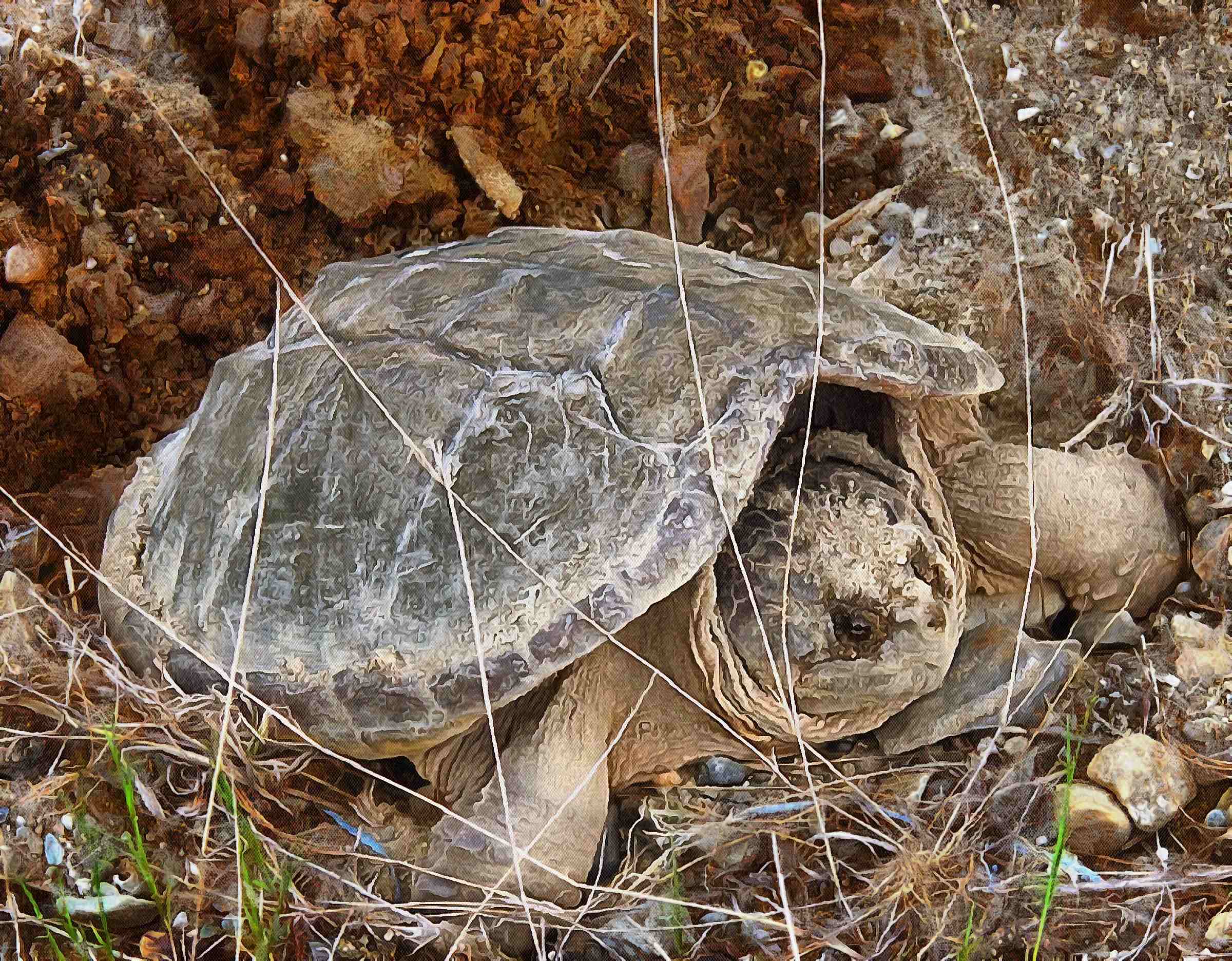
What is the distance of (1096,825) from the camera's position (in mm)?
1397

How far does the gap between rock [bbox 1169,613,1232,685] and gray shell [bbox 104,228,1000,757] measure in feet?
1.65

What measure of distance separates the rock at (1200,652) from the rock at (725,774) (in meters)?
0.65

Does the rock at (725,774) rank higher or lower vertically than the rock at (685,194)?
lower

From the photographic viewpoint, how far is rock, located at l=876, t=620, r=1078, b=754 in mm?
1578

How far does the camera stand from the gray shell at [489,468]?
1.35 meters

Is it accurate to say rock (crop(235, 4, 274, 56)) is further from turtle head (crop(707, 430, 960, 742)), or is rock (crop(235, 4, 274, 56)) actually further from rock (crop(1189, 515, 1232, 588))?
rock (crop(1189, 515, 1232, 588))

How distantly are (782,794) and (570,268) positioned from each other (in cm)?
84

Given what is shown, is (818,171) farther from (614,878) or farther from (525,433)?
(614,878)

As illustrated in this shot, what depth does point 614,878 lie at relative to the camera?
1544mm

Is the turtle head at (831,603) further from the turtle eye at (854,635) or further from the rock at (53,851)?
the rock at (53,851)

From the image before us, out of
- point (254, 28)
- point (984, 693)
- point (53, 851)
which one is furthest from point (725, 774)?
point (254, 28)

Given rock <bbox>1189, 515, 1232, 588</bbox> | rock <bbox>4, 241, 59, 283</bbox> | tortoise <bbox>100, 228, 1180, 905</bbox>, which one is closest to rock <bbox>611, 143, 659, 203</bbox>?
tortoise <bbox>100, 228, 1180, 905</bbox>

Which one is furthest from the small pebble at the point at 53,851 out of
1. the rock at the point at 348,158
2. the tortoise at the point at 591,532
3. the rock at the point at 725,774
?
the rock at the point at 348,158

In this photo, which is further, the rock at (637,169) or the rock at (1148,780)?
the rock at (637,169)
